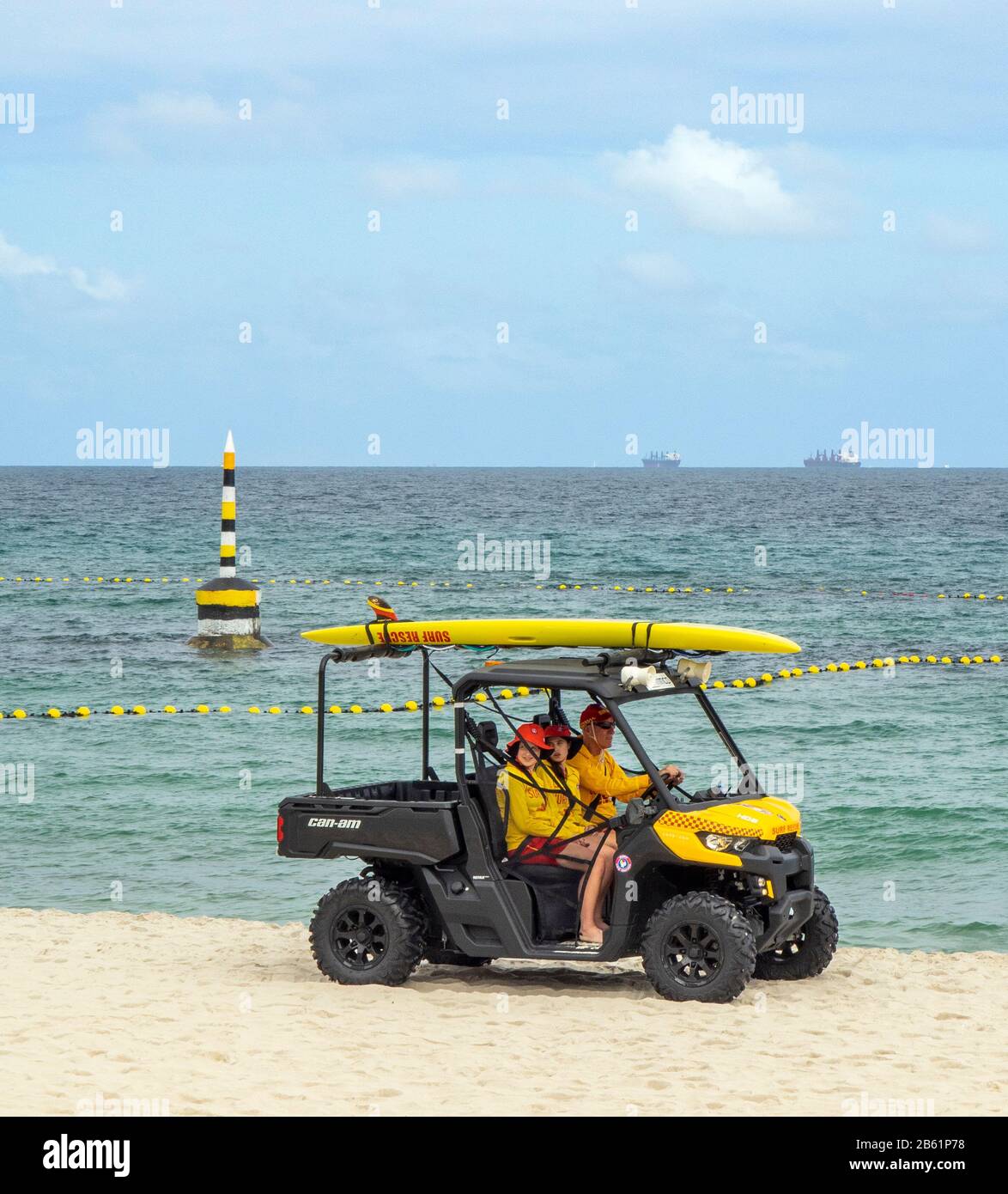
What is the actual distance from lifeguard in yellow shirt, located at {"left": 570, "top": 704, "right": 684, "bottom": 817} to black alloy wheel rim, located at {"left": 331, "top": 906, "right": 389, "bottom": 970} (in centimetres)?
127

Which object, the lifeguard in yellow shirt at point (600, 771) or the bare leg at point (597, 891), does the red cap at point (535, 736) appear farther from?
the bare leg at point (597, 891)

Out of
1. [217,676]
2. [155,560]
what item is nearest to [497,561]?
[155,560]

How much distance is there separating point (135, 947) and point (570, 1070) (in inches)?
157

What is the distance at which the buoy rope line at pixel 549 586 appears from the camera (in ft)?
141

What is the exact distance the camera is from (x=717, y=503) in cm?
11494

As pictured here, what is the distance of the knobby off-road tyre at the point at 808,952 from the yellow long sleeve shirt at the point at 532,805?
1.38m

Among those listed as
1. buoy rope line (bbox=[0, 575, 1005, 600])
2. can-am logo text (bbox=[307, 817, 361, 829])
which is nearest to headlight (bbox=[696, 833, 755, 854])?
can-am logo text (bbox=[307, 817, 361, 829])

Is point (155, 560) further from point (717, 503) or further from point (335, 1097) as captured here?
point (717, 503)

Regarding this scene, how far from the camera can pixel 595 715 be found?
9.16 meters

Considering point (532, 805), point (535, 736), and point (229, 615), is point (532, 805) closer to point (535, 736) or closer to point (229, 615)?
point (535, 736)

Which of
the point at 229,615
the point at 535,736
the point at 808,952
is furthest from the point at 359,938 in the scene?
the point at 229,615

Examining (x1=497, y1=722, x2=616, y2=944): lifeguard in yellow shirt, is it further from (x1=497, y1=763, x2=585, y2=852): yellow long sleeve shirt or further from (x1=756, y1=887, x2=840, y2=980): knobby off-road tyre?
(x1=756, y1=887, x2=840, y2=980): knobby off-road tyre

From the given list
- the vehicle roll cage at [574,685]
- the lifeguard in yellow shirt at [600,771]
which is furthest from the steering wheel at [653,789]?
the vehicle roll cage at [574,685]

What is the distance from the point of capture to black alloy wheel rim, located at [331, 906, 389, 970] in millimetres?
9336
